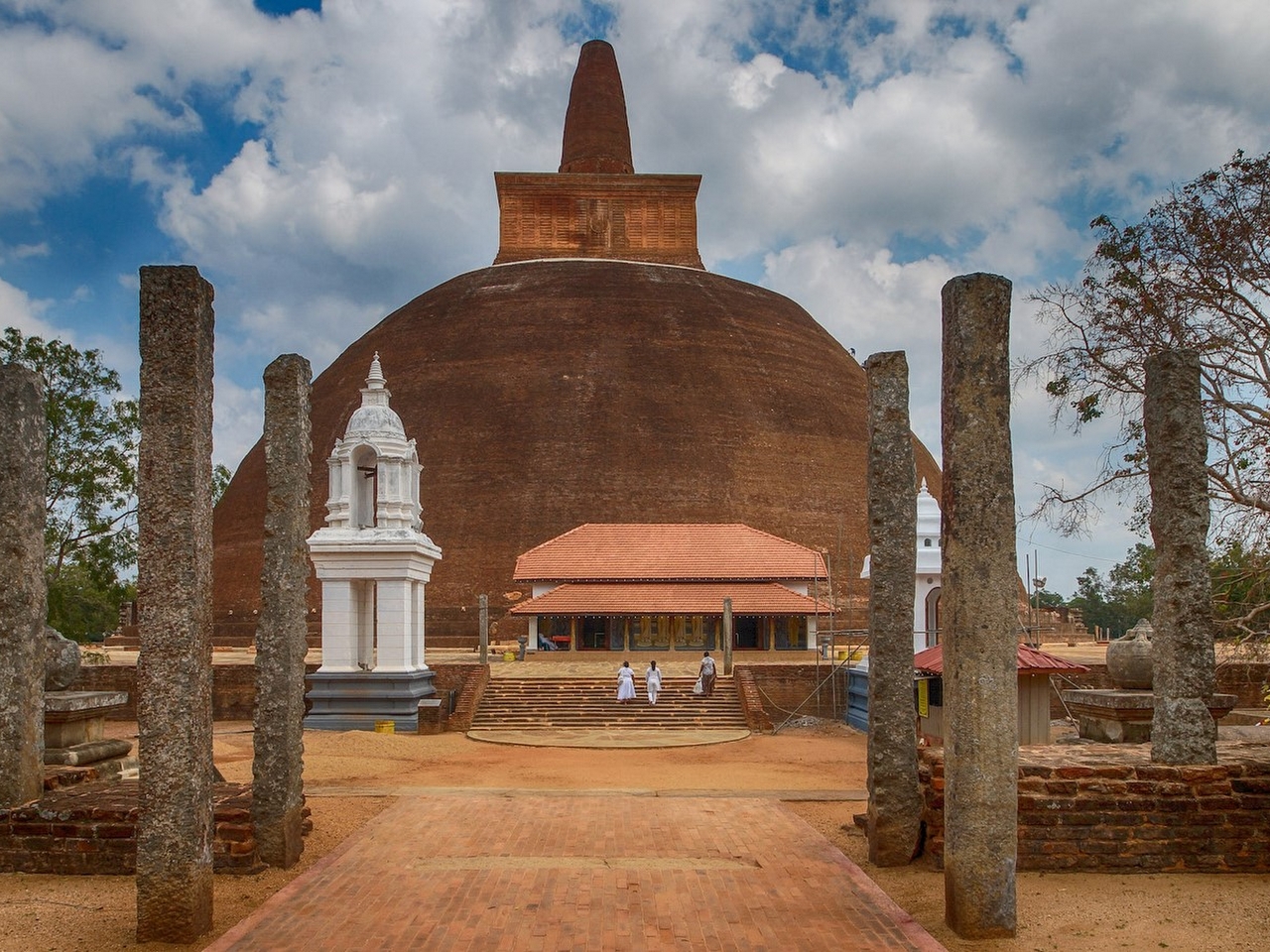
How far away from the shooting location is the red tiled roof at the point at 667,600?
27703 millimetres

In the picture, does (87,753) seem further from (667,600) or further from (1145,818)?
(667,600)

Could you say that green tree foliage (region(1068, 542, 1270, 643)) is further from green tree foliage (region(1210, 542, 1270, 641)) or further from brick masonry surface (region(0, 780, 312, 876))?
brick masonry surface (region(0, 780, 312, 876))

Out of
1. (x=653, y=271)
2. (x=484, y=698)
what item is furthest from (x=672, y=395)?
(x=484, y=698)

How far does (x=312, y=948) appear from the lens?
20.3 feet

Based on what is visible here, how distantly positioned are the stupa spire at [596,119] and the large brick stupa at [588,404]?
3.86ft

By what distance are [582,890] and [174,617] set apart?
9.56 feet

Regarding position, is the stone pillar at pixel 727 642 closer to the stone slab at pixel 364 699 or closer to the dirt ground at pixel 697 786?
the stone slab at pixel 364 699

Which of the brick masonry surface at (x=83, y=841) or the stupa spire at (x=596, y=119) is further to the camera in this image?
the stupa spire at (x=596, y=119)

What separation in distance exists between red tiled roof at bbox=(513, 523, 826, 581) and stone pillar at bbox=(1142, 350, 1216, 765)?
20356mm

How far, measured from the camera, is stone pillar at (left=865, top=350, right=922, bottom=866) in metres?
8.32

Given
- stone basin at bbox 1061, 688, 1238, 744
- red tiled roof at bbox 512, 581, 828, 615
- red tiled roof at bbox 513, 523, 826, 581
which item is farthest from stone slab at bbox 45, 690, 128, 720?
red tiled roof at bbox 513, 523, 826, 581

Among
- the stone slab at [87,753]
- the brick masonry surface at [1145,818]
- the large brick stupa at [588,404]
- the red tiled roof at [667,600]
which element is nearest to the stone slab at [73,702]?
the stone slab at [87,753]

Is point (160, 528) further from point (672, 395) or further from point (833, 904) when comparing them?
point (672, 395)

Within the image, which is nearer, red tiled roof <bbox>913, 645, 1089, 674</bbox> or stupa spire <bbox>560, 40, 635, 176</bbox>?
red tiled roof <bbox>913, 645, 1089, 674</bbox>
